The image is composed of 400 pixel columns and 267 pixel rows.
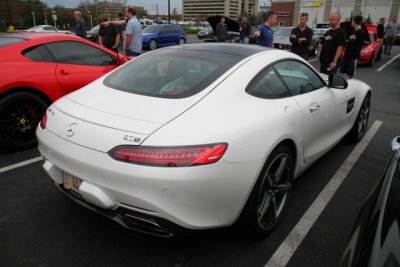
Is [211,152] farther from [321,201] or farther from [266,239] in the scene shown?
[321,201]

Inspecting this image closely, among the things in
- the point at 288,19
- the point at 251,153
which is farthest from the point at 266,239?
the point at 288,19

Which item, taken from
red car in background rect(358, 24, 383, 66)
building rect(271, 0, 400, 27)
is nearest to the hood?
red car in background rect(358, 24, 383, 66)

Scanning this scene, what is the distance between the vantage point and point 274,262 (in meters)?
2.37

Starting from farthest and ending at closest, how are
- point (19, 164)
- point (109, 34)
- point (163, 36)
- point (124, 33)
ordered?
point (163, 36) → point (109, 34) → point (124, 33) → point (19, 164)

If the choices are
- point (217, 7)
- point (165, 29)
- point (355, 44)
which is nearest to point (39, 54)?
point (355, 44)

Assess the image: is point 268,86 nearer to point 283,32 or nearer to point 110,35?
point 110,35

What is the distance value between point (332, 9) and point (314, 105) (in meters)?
82.2

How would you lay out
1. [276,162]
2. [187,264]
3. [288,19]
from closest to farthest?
[187,264]
[276,162]
[288,19]

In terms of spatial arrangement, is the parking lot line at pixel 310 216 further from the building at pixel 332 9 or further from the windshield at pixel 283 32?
the building at pixel 332 9

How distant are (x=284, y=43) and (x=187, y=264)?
531 inches

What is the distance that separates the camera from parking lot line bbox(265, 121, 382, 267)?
7.98 feet

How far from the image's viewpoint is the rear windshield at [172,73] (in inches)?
99.6

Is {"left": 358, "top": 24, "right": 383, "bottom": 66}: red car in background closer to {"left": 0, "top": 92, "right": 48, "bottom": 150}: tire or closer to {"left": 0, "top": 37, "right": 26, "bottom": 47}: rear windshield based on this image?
{"left": 0, "top": 37, "right": 26, "bottom": 47}: rear windshield

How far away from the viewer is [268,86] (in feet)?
8.98
